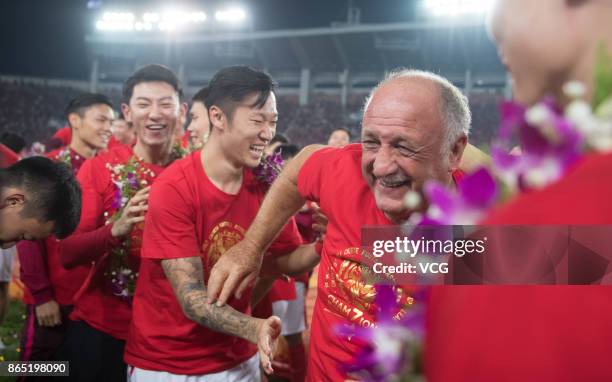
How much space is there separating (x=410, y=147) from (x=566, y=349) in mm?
1255

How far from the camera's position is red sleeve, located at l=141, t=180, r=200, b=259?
2449mm

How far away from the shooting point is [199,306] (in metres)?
2.29

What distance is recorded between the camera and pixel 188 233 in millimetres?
2500

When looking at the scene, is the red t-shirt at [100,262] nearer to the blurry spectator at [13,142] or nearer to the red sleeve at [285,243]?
the red sleeve at [285,243]

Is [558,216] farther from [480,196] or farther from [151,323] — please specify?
[151,323]

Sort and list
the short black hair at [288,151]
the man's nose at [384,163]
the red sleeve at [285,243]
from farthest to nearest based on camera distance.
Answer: the short black hair at [288,151] < the red sleeve at [285,243] < the man's nose at [384,163]

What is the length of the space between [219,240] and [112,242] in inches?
28.2

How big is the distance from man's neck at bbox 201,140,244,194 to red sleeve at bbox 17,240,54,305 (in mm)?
1622

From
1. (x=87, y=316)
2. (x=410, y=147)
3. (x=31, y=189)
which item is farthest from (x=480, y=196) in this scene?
(x=87, y=316)

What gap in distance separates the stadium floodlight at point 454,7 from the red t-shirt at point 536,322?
23.8m

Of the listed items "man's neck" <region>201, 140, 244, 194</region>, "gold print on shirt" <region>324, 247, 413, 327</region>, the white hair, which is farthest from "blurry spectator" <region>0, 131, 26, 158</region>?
the white hair

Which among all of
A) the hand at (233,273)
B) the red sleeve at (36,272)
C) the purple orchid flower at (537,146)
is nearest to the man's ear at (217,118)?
the hand at (233,273)

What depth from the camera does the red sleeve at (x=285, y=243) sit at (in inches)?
114

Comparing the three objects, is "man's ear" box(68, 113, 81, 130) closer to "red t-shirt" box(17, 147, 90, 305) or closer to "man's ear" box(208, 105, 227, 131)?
"red t-shirt" box(17, 147, 90, 305)
